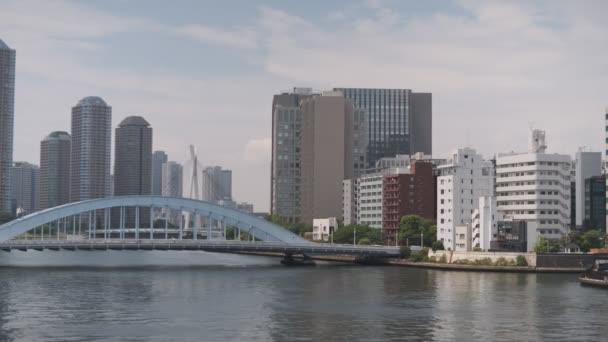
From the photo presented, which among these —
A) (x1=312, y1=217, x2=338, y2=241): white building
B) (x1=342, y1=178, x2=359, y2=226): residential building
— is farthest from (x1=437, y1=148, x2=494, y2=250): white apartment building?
(x1=342, y1=178, x2=359, y2=226): residential building

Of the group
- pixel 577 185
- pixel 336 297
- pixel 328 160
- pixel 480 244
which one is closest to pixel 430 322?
pixel 336 297

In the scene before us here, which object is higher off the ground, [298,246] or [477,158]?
[477,158]

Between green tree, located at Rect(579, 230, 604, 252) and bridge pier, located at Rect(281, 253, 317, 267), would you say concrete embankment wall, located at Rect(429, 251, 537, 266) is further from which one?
bridge pier, located at Rect(281, 253, 317, 267)

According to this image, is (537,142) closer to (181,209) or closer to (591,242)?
(591,242)

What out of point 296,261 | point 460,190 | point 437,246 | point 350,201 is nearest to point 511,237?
point 437,246

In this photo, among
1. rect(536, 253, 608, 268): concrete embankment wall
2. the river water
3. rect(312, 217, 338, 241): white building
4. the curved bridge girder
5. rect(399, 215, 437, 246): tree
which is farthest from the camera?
rect(312, 217, 338, 241): white building

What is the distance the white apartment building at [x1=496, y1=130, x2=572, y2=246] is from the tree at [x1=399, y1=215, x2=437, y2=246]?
32.5 ft

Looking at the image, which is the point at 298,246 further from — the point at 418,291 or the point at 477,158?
the point at 418,291

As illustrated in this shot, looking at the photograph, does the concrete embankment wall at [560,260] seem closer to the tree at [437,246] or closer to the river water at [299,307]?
the river water at [299,307]

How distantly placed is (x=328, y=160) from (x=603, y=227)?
6814 centimetres

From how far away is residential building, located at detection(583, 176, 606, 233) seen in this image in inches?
5103

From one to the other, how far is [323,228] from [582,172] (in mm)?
48621

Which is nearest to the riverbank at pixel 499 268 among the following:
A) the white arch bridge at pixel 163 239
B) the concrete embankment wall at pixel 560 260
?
the concrete embankment wall at pixel 560 260

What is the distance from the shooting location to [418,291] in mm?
73312
